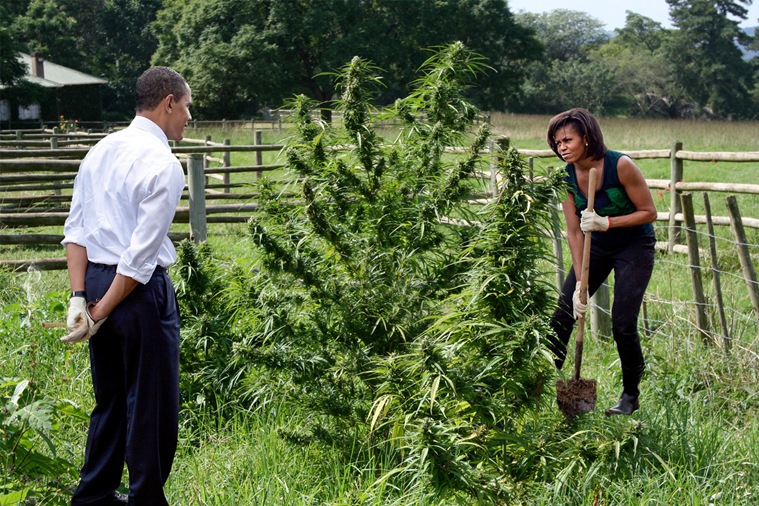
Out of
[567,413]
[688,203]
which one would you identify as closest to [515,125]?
[688,203]

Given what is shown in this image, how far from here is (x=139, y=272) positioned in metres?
2.86

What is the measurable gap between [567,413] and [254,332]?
1474 millimetres

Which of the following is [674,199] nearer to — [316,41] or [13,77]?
[316,41]

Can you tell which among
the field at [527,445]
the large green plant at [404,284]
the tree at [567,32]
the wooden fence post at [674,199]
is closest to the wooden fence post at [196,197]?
the field at [527,445]

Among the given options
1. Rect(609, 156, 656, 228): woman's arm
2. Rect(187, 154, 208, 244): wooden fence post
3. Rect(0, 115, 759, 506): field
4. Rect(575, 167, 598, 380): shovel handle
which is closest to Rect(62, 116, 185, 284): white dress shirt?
Rect(0, 115, 759, 506): field

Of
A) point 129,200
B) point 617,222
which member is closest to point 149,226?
point 129,200

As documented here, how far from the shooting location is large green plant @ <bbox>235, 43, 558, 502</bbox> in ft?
10.4

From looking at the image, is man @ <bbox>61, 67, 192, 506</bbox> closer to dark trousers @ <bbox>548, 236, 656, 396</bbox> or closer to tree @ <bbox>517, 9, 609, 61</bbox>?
dark trousers @ <bbox>548, 236, 656, 396</bbox>

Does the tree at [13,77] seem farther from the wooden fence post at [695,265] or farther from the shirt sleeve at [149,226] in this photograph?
the shirt sleeve at [149,226]

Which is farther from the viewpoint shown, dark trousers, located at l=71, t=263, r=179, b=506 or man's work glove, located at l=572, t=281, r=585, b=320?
man's work glove, located at l=572, t=281, r=585, b=320

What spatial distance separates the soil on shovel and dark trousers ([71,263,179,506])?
153cm

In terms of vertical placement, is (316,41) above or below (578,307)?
above

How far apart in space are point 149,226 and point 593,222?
196 centimetres

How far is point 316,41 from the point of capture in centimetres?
4728
